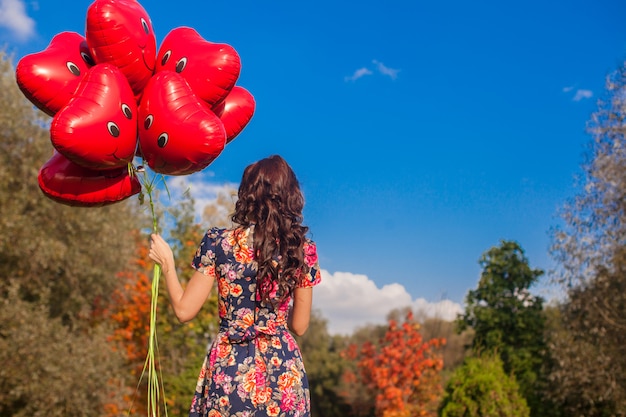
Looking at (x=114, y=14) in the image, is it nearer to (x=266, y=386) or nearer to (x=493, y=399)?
(x=266, y=386)

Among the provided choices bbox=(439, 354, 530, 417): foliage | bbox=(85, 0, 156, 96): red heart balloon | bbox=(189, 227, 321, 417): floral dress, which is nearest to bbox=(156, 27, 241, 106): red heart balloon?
bbox=(85, 0, 156, 96): red heart balloon

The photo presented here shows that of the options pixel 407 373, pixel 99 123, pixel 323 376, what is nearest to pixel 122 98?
pixel 99 123

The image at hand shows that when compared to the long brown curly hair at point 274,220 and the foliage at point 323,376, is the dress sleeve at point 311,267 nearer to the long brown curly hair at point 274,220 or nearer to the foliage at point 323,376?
the long brown curly hair at point 274,220

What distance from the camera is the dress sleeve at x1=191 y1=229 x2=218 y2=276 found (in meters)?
3.07

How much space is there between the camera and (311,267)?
10.5ft

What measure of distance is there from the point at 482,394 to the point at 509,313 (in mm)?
6797

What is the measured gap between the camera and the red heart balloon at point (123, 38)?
3336mm

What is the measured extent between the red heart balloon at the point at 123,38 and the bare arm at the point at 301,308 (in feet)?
4.85

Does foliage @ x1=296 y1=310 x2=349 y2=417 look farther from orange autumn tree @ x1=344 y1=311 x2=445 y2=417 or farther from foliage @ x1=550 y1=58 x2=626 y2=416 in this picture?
foliage @ x1=550 y1=58 x2=626 y2=416

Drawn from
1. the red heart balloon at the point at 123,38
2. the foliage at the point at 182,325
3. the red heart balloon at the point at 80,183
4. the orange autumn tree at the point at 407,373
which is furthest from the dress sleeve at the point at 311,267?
the orange autumn tree at the point at 407,373

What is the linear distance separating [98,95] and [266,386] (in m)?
1.68

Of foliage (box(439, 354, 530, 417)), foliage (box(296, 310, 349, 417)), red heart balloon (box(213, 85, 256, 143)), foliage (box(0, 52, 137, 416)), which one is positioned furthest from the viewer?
foliage (box(296, 310, 349, 417))

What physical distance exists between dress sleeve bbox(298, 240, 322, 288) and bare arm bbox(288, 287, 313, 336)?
31mm

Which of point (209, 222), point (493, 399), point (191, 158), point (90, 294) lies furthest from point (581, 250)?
point (191, 158)
